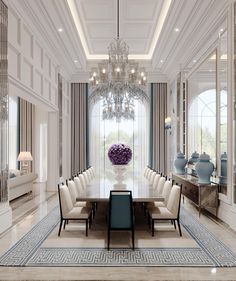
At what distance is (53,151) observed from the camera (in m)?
9.27

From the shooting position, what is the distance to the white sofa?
7.43m

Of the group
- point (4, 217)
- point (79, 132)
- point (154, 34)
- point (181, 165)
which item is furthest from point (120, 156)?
point (79, 132)

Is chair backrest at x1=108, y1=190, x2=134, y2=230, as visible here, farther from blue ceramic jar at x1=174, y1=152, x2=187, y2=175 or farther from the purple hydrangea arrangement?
blue ceramic jar at x1=174, y1=152, x2=187, y2=175

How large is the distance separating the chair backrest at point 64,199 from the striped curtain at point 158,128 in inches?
270


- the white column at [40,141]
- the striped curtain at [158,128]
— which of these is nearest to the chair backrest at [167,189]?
the striped curtain at [158,128]

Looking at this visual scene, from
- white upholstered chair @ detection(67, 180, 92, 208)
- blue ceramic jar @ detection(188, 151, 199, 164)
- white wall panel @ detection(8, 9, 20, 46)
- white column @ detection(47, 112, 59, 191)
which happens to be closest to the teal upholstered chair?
white upholstered chair @ detection(67, 180, 92, 208)

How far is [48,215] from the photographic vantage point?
6.12 meters

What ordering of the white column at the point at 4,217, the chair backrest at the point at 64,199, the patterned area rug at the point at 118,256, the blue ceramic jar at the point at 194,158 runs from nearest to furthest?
the patterned area rug at the point at 118,256 < the chair backrest at the point at 64,199 < the white column at the point at 4,217 < the blue ceramic jar at the point at 194,158

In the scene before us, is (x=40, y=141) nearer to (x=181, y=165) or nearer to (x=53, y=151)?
(x=53, y=151)

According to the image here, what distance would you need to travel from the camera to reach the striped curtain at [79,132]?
445 inches

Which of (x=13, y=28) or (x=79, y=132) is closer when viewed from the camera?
(x=13, y=28)

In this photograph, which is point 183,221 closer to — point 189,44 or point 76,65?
point 189,44

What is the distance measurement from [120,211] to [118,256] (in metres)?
0.58

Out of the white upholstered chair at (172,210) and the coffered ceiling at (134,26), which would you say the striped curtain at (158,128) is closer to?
the coffered ceiling at (134,26)
